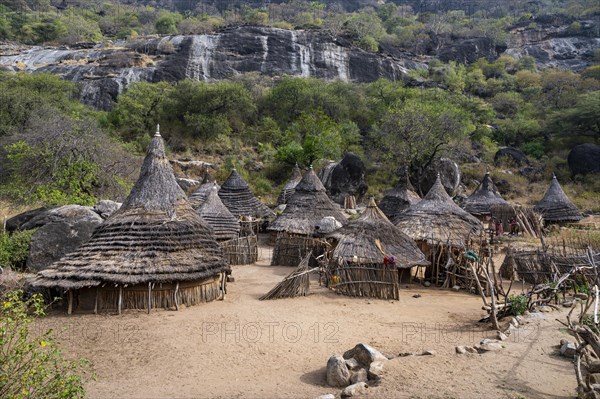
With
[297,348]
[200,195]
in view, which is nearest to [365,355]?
[297,348]

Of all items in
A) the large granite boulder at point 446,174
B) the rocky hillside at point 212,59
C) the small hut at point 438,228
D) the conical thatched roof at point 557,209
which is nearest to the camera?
the small hut at point 438,228

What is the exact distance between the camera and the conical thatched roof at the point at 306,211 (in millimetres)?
18578

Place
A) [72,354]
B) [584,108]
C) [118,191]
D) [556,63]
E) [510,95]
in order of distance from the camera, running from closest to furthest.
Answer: [72,354]
[118,191]
[584,108]
[510,95]
[556,63]

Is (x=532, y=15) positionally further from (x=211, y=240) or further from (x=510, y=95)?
(x=211, y=240)

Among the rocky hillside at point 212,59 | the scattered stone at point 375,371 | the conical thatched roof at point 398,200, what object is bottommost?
the scattered stone at point 375,371

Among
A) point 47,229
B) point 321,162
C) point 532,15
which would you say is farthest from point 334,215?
point 532,15

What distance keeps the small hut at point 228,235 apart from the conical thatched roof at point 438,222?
550 centimetres

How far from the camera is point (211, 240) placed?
11.6 m

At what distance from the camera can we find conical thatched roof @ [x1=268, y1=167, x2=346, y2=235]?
61.0 feet

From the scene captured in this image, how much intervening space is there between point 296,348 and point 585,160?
104ft

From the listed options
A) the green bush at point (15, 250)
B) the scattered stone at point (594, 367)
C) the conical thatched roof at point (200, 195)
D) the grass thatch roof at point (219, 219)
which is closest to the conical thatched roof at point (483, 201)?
the grass thatch roof at point (219, 219)

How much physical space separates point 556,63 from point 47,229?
218 feet

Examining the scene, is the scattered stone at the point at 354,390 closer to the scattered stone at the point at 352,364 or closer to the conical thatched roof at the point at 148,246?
the scattered stone at the point at 352,364

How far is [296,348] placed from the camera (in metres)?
7.99
